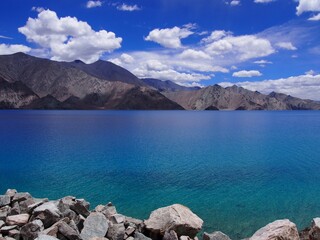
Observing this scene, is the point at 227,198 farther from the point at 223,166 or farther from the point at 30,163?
the point at 30,163

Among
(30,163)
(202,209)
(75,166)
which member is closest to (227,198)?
(202,209)

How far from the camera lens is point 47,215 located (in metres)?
15.7

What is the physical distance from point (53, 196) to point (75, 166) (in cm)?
1329

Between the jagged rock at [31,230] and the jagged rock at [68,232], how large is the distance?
94cm

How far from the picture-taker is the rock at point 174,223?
15.4 m

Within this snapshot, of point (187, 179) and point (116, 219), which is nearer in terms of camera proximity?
point (116, 219)

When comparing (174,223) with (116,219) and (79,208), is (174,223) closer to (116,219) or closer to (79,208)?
→ (116,219)

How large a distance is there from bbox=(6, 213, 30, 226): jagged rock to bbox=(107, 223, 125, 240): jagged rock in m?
3.99

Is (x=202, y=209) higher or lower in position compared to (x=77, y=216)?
lower

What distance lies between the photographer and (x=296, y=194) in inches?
1161

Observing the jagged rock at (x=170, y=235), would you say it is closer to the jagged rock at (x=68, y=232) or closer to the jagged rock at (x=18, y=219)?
the jagged rock at (x=68, y=232)

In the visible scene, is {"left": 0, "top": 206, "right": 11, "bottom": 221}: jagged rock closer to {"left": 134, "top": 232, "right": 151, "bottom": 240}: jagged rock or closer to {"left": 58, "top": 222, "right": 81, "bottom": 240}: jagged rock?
{"left": 58, "top": 222, "right": 81, "bottom": 240}: jagged rock

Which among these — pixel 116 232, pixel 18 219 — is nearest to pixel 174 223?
pixel 116 232

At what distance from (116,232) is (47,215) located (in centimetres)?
324
